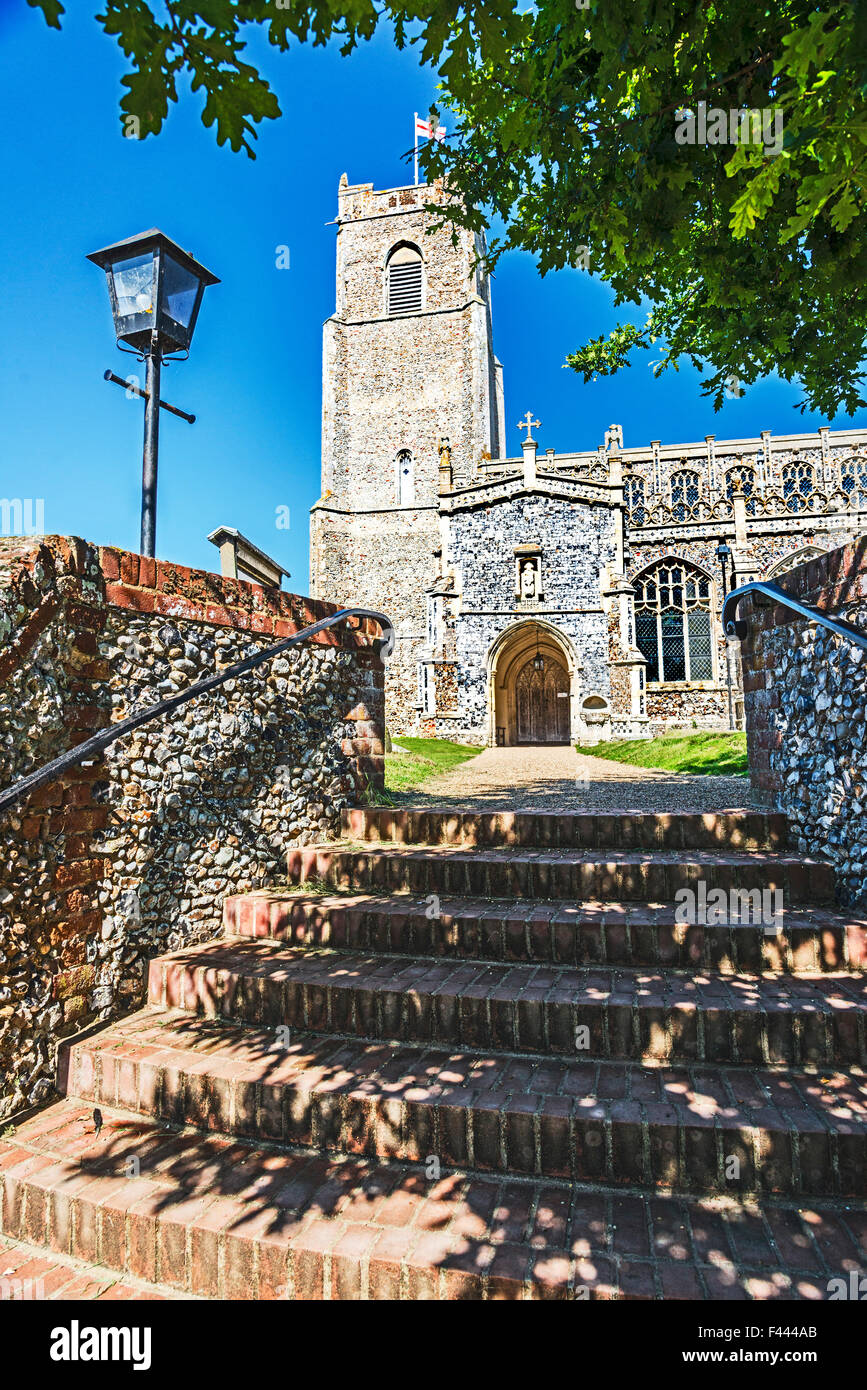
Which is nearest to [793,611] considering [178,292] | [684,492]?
[178,292]

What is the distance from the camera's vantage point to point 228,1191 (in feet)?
8.38

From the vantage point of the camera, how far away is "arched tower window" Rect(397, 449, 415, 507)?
3025 cm

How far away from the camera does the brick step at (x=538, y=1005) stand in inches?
114

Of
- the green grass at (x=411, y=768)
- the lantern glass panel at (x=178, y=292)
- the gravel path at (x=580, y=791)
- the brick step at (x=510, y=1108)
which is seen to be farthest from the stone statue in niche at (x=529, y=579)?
the brick step at (x=510, y=1108)

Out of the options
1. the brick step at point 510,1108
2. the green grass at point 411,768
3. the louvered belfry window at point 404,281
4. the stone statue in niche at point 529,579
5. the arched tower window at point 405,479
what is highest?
the louvered belfry window at point 404,281

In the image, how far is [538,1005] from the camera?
10.2ft

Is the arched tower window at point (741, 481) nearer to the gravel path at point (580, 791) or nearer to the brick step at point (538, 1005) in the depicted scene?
the gravel path at point (580, 791)

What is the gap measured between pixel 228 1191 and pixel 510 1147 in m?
1.08

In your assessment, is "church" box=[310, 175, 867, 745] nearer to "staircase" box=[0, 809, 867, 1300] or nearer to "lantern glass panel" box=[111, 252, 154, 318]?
"staircase" box=[0, 809, 867, 1300]

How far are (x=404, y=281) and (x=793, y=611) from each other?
32272 millimetres

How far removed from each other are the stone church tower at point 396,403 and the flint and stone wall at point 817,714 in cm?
2387

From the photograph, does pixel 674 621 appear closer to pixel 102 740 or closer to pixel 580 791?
pixel 580 791

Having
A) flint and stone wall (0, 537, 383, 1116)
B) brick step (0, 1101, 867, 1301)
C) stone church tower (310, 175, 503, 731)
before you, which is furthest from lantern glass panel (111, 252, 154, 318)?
stone church tower (310, 175, 503, 731)
